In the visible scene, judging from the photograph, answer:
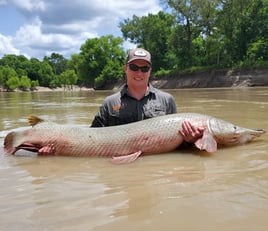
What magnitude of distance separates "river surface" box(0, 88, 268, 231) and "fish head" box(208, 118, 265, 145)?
1.02 feet

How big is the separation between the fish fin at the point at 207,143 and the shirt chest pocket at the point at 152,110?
75 centimetres

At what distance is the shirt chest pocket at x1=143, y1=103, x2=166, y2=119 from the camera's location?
4887mm

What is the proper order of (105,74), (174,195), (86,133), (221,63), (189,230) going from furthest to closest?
(105,74)
(221,63)
(86,133)
(174,195)
(189,230)

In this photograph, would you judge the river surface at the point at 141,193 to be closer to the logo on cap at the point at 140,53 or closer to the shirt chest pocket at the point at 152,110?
the shirt chest pocket at the point at 152,110

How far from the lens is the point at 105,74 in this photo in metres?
68.5

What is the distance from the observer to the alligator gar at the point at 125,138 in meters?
4.41

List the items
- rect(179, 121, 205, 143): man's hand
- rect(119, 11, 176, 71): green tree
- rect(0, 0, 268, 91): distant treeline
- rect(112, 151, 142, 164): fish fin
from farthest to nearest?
rect(119, 11, 176, 71): green tree
rect(0, 0, 268, 91): distant treeline
rect(179, 121, 205, 143): man's hand
rect(112, 151, 142, 164): fish fin

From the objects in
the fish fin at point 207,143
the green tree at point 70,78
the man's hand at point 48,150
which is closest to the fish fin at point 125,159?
the fish fin at point 207,143

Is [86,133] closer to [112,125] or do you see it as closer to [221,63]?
[112,125]

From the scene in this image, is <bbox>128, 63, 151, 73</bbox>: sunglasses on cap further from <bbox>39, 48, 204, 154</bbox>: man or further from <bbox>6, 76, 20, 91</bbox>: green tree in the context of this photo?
<bbox>6, 76, 20, 91</bbox>: green tree

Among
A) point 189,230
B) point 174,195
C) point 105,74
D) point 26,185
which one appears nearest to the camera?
point 189,230

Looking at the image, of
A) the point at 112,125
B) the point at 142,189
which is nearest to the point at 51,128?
the point at 112,125

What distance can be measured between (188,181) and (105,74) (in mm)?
66083

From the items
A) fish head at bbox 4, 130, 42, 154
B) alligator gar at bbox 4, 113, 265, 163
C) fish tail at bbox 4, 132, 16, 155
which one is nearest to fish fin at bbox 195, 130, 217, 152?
alligator gar at bbox 4, 113, 265, 163
